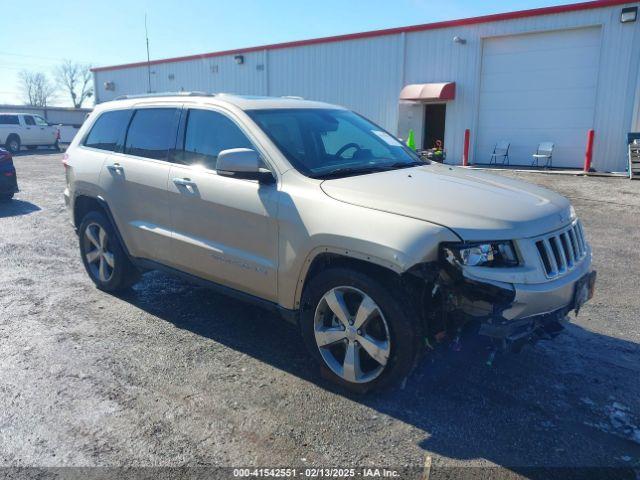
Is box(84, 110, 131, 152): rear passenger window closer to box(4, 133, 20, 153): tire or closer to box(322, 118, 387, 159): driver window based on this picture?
box(322, 118, 387, 159): driver window

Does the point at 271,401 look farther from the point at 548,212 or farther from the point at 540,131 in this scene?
the point at 540,131

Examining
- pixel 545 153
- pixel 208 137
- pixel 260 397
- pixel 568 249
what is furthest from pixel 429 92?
pixel 260 397

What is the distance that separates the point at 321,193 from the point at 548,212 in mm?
1411

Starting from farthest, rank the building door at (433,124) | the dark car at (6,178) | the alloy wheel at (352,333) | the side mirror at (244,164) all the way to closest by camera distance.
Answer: the building door at (433,124) → the dark car at (6,178) → the side mirror at (244,164) → the alloy wheel at (352,333)

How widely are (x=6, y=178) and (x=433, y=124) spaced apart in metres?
16.1

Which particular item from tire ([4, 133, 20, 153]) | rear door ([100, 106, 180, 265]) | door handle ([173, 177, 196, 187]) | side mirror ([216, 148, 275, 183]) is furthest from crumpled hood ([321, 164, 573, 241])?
tire ([4, 133, 20, 153])

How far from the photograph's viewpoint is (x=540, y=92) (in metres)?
18.4

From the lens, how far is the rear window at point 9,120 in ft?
87.3

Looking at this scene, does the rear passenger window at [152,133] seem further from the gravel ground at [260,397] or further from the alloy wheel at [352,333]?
the alloy wheel at [352,333]

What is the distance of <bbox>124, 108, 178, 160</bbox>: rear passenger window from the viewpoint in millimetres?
4613

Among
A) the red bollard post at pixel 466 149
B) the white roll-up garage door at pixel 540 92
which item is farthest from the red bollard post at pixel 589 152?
the red bollard post at pixel 466 149

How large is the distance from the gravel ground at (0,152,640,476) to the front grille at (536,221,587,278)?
840 millimetres

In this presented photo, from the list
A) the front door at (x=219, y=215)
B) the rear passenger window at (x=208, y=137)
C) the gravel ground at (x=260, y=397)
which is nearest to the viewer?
the gravel ground at (x=260, y=397)

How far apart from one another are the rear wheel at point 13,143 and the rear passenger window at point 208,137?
27.3 meters
